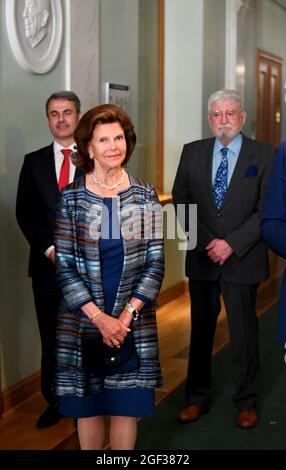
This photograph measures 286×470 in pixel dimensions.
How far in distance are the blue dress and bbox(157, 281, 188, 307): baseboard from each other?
3945 mm

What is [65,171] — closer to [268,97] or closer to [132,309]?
[132,309]

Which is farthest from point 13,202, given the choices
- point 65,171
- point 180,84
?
point 180,84

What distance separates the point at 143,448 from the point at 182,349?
188 centimetres

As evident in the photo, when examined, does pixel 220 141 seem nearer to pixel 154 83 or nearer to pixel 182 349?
pixel 182 349

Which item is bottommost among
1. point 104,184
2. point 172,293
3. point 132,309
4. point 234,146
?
point 172,293

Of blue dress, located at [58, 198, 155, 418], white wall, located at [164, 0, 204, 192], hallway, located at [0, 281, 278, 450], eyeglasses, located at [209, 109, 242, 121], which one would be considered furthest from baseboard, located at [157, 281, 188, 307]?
blue dress, located at [58, 198, 155, 418]

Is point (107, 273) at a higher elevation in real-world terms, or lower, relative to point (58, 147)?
→ lower

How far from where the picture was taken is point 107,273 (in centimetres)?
267

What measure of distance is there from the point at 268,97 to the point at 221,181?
6760 millimetres

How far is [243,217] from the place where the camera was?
3.72 m

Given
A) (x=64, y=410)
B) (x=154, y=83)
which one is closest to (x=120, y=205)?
(x=64, y=410)

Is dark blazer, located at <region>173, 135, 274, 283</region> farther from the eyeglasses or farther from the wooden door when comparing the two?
the wooden door

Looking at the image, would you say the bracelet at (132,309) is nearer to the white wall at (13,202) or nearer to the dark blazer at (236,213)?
the dark blazer at (236,213)
